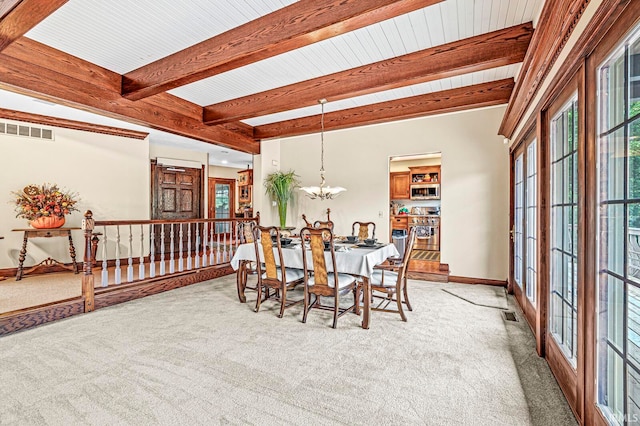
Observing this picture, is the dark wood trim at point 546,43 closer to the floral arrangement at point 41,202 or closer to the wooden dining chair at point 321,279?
the wooden dining chair at point 321,279

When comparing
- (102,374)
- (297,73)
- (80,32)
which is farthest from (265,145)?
(102,374)

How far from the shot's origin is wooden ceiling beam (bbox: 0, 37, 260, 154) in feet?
9.87

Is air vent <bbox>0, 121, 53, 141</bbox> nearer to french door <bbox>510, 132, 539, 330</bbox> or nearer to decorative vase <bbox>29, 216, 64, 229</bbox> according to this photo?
decorative vase <bbox>29, 216, 64, 229</bbox>

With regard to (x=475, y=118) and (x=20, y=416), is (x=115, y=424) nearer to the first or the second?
(x=20, y=416)

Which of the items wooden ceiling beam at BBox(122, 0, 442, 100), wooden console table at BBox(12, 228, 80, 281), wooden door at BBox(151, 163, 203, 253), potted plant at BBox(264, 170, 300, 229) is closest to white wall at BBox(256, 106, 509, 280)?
potted plant at BBox(264, 170, 300, 229)

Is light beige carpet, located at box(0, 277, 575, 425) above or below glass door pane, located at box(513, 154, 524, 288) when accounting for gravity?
below

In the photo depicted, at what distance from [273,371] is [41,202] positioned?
483 centimetres

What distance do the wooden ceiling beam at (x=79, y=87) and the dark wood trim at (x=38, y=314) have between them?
221 centimetres

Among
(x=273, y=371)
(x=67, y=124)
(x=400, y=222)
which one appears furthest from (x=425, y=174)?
(x=67, y=124)

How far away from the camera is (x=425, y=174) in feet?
28.3

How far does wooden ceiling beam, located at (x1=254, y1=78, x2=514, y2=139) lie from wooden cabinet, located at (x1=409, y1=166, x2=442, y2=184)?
4.01 m

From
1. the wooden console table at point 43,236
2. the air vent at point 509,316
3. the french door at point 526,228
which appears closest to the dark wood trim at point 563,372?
the french door at point 526,228

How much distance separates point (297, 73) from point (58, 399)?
3.69 meters

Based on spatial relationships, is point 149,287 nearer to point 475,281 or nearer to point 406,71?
point 406,71
